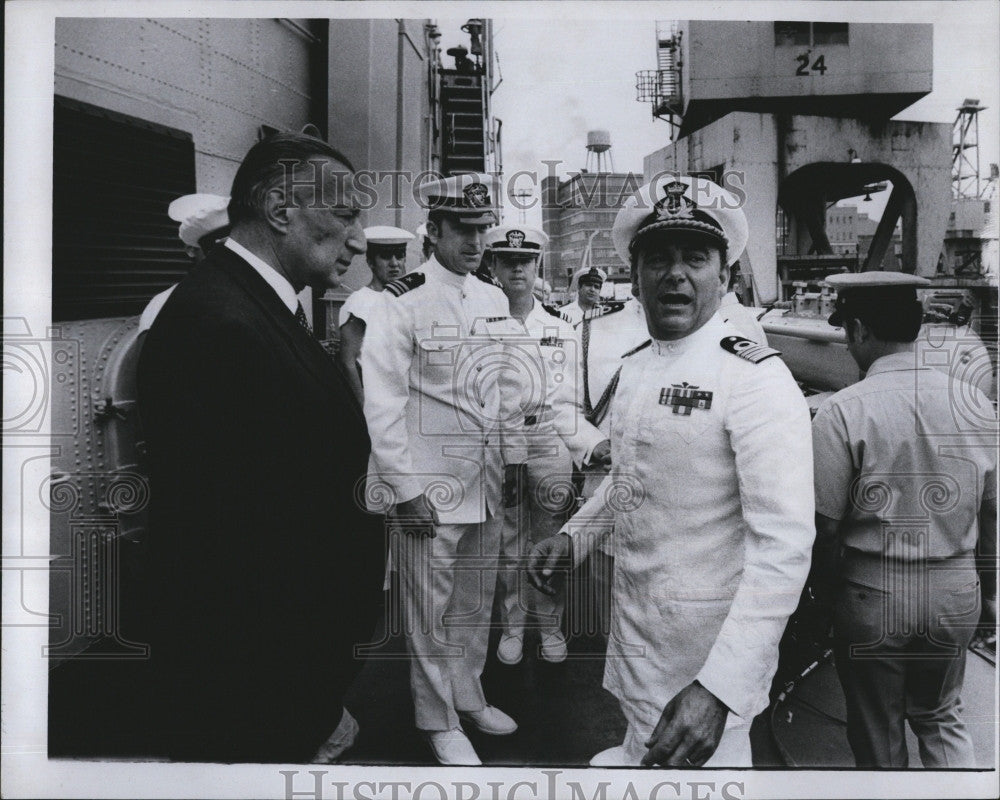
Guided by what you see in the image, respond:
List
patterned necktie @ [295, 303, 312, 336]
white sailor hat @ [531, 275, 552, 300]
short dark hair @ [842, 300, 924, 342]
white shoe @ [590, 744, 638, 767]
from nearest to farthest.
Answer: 1. patterned necktie @ [295, 303, 312, 336]
2. short dark hair @ [842, 300, 924, 342]
3. white shoe @ [590, 744, 638, 767]
4. white sailor hat @ [531, 275, 552, 300]

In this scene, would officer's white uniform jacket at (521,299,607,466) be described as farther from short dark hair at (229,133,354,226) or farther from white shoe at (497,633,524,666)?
short dark hair at (229,133,354,226)

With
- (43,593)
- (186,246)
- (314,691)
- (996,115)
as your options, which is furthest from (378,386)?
(996,115)

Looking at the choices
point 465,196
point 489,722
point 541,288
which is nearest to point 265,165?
point 465,196

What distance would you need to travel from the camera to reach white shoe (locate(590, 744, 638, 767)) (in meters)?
2.77

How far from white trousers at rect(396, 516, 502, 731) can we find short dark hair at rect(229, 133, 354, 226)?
1242 millimetres

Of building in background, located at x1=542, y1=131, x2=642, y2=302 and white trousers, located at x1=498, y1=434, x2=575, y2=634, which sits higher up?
building in background, located at x1=542, y1=131, x2=642, y2=302

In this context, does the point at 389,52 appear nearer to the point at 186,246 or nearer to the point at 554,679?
the point at 186,246

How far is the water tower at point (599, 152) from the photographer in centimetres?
279

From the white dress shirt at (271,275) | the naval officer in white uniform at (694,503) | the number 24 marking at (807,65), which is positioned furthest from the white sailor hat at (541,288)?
the number 24 marking at (807,65)

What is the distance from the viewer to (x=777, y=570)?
2057mm

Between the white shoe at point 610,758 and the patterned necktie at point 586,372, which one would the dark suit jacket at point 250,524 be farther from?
the white shoe at point 610,758

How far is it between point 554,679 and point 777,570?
3.66 feet

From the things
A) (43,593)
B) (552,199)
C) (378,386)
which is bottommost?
(43,593)

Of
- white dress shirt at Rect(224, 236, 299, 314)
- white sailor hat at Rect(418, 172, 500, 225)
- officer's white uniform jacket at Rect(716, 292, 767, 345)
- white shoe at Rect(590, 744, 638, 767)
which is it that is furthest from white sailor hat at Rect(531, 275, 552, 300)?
white shoe at Rect(590, 744, 638, 767)
